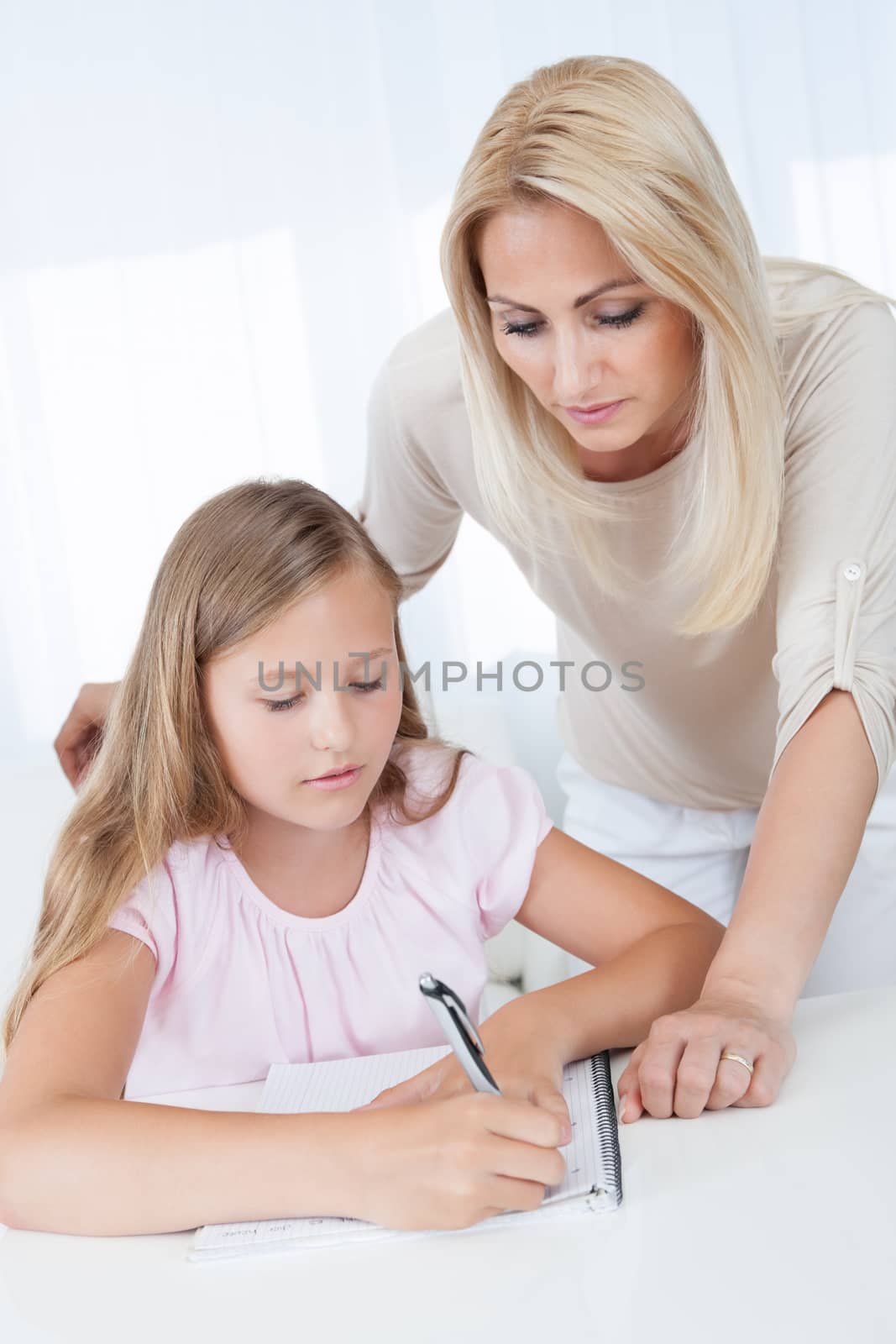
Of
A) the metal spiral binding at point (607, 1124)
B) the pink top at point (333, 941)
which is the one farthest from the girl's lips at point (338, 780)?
the metal spiral binding at point (607, 1124)

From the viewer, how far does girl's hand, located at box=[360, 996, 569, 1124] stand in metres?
0.78

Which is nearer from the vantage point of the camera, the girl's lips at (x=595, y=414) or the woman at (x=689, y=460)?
the woman at (x=689, y=460)

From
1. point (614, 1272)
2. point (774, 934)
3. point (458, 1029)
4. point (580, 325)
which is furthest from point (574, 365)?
point (614, 1272)

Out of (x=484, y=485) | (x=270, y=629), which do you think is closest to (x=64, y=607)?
(x=484, y=485)

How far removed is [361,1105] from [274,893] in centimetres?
26

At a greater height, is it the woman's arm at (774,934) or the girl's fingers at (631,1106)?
the woman's arm at (774,934)

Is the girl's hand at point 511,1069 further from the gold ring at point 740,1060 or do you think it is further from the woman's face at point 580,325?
the woman's face at point 580,325

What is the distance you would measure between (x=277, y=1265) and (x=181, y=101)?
2126 mm

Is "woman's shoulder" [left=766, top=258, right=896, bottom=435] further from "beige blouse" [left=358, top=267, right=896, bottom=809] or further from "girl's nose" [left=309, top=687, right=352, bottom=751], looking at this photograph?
"girl's nose" [left=309, top=687, right=352, bottom=751]

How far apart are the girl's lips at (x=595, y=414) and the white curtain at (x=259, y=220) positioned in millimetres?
1294

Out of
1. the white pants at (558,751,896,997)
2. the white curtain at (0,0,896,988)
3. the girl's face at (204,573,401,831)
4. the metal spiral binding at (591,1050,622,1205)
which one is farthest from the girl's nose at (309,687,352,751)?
the white curtain at (0,0,896,988)

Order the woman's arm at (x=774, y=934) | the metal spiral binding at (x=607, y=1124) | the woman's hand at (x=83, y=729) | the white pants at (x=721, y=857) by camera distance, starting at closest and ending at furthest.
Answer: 1. the metal spiral binding at (x=607, y=1124)
2. the woman's arm at (x=774, y=934)
3. the woman's hand at (x=83, y=729)
4. the white pants at (x=721, y=857)

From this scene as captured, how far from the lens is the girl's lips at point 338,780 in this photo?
0.99 metres

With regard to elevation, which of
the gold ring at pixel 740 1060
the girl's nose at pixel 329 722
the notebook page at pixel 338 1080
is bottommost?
the notebook page at pixel 338 1080
